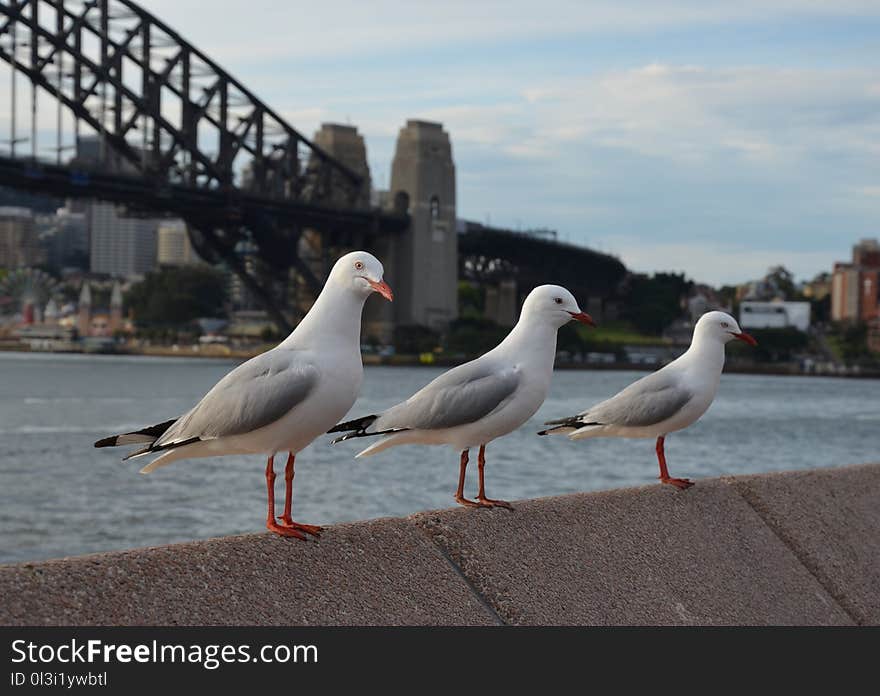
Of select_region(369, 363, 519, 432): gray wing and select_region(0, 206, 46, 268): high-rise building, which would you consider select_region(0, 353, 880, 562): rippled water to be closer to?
select_region(369, 363, 519, 432): gray wing

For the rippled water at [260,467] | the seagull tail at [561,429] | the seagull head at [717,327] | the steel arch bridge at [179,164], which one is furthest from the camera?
the steel arch bridge at [179,164]

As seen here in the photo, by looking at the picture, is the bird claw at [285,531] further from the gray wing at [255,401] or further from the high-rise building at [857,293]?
the high-rise building at [857,293]

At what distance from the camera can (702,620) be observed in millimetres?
3354

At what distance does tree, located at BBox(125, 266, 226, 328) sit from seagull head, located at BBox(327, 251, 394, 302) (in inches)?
4034

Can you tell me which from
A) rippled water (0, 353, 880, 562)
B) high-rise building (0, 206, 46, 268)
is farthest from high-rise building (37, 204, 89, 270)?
rippled water (0, 353, 880, 562)

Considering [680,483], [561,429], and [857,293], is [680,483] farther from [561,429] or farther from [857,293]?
[857,293]

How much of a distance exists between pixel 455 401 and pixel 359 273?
1.74 ft

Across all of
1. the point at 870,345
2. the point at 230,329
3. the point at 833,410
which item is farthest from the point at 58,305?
the point at 833,410

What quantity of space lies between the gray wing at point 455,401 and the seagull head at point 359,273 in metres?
0.44

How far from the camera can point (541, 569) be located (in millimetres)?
3273

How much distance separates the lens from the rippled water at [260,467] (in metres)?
18.1

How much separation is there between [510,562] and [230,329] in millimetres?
98934

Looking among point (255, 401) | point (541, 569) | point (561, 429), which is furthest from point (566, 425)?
point (255, 401)

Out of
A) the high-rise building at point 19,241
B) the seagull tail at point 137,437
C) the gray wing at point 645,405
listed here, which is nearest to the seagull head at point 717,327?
the gray wing at point 645,405
